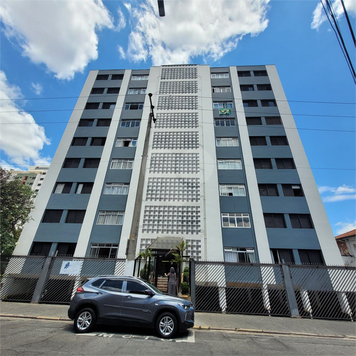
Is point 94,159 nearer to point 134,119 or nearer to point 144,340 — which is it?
point 134,119

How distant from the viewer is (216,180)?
19.2 meters

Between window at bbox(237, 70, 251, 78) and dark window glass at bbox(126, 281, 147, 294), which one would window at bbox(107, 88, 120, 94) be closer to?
window at bbox(237, 70, 251, 78)

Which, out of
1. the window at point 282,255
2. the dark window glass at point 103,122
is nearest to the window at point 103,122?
the dark window glass at point 103,122

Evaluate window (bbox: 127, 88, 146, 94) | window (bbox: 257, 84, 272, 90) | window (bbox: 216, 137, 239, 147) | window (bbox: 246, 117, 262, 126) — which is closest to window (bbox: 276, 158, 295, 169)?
window (bbox: 216, 137, 239, 147)

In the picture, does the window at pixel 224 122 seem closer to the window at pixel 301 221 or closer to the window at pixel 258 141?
the window at pixel 258 141

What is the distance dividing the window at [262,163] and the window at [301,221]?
5.59 meters

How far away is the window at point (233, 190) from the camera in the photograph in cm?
1884

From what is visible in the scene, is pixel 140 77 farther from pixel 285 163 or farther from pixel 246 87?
pixel 285 163

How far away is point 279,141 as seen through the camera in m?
21.6

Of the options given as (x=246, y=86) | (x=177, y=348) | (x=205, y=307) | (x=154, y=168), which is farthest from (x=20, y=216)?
(x=246, y=86)

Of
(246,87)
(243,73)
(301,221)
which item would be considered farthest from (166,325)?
(243,73)

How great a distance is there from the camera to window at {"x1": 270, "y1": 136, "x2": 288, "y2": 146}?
2141cm

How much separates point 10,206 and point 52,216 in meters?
3.51

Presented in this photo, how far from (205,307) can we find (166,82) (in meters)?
26.6
